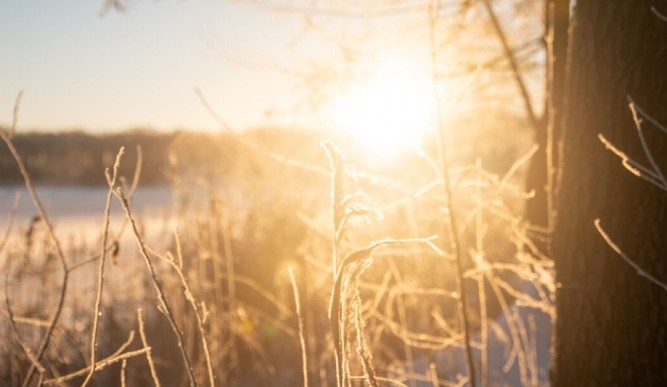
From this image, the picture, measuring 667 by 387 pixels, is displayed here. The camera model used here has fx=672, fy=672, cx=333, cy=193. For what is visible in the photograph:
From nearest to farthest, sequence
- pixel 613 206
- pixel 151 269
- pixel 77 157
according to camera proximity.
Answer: pixel 151 269, pixel 613 206, pixel 77 157

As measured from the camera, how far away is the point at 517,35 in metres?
5.60

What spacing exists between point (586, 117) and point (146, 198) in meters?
15.7

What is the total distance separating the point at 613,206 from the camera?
2.15 m

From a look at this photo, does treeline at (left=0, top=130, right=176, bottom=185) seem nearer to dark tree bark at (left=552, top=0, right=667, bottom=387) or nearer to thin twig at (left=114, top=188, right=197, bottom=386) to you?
dark tree bark at (left=552, top=0, right=667, bottom=387)

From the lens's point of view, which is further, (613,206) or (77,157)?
(77,157)

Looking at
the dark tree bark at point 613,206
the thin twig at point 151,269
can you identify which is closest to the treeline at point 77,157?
the dark tree bark at point 613,206

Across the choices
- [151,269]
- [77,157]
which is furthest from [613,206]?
[77,157]

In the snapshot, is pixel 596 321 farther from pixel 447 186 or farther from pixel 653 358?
pixel 447 186

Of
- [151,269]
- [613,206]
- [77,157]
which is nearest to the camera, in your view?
[151,269]

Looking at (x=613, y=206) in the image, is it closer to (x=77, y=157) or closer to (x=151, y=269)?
(x=151, y=269)

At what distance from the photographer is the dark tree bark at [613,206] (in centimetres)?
211

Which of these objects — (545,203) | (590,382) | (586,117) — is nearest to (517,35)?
(545,203)

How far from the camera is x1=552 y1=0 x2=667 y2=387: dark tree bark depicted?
2105 mm

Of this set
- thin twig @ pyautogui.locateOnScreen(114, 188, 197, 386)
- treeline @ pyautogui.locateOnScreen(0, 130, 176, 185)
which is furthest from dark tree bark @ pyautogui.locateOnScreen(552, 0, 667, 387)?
treeline @ pyautogui.locateOnScreen(0, 130, 176, 185)
